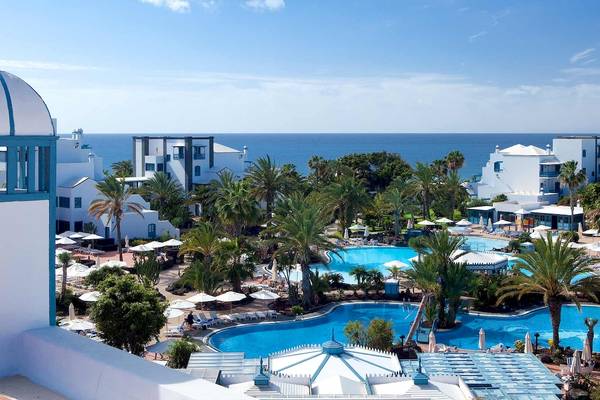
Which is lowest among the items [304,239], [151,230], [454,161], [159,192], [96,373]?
[151,230]

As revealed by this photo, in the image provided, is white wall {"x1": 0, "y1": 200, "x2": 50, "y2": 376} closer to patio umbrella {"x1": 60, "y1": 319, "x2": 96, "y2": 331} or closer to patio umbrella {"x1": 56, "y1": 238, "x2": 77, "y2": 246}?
patio umbrella {"x1": 60, "y1": 319, "x2": 96, "y2": 331}

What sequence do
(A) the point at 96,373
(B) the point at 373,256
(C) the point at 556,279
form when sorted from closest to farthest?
1. (A) the point at 96,373
2. (C) the point at 556,279
3. (B) the point at 373,256

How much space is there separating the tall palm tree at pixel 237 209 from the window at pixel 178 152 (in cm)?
1956

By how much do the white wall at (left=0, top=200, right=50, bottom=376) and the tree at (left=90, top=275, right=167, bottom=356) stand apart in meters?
14.7

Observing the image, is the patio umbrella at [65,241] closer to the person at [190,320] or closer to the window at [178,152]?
the person at [190,320]

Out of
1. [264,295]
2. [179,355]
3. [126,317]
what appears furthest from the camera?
[264,295]

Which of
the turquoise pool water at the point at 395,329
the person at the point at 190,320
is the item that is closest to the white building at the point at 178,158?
the turquoise pool water at the point at 395,329

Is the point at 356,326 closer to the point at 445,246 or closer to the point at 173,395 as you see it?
the point at 445,246

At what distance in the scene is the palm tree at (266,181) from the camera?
4541cm

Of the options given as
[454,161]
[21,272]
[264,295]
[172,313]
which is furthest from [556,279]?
[454,161]

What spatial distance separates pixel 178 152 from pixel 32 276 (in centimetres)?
5243

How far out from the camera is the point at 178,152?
58594 millimetres

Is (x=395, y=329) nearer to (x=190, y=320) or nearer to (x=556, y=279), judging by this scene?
(x=556, y=279)

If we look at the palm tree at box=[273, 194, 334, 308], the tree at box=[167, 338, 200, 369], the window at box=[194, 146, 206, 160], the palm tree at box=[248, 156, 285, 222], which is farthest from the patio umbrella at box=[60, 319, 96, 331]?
the window at box=[194, 146, 206, 160]
